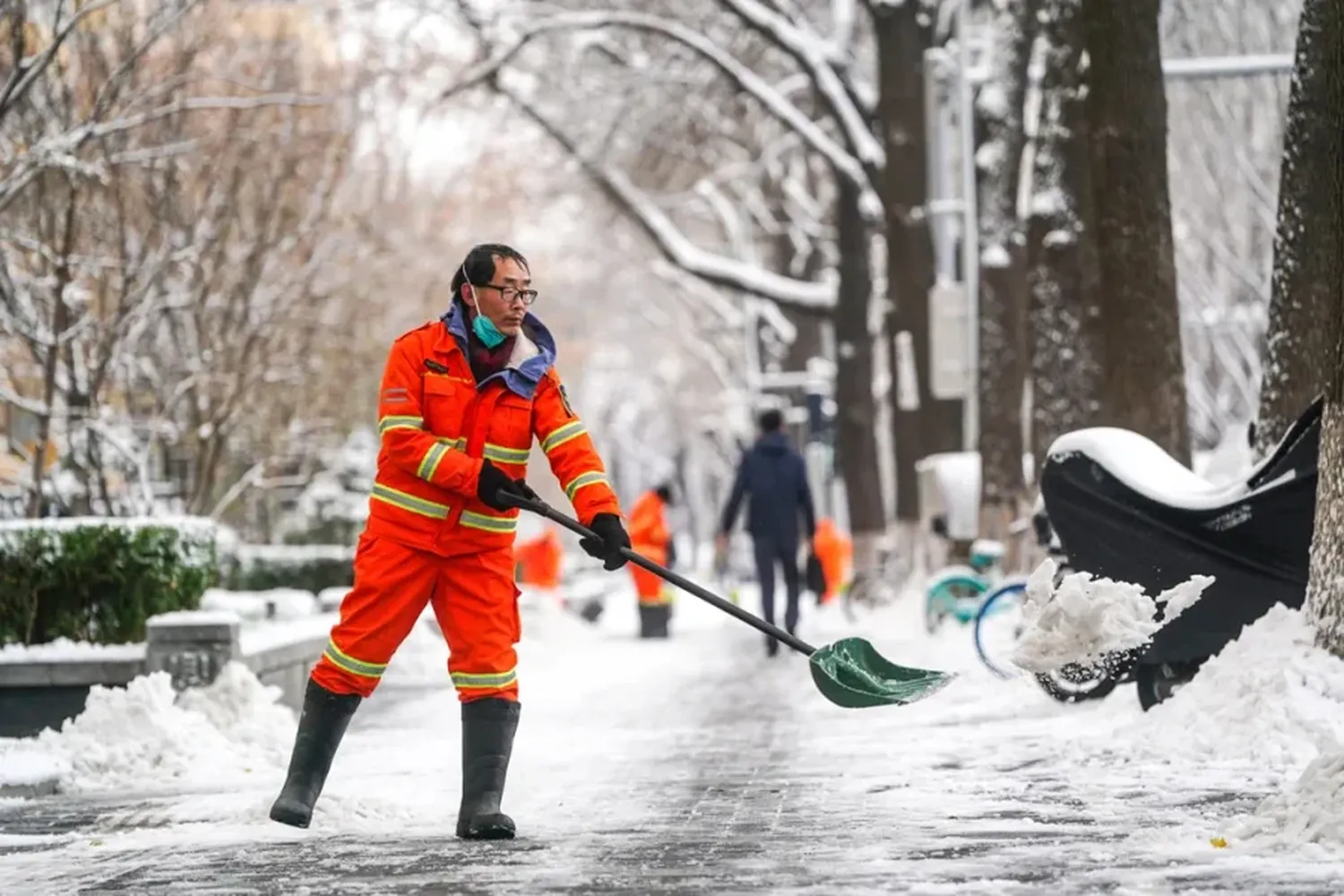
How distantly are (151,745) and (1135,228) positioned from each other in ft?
22.4

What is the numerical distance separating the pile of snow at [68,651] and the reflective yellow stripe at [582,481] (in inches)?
162

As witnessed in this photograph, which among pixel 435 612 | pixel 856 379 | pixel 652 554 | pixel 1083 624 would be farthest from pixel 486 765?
pixel 856 379

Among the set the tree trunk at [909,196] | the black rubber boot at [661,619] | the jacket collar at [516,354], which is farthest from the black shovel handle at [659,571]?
the tree trunk at [909,196]

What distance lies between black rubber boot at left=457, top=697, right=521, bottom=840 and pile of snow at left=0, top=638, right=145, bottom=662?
4041 millimetres

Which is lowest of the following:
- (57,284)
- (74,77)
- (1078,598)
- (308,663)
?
(308,663)

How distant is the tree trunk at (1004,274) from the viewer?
21.1m

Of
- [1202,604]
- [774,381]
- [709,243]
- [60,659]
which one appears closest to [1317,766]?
[1202,604]

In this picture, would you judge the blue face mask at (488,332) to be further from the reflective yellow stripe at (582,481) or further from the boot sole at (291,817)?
the boot sole at (291,817)

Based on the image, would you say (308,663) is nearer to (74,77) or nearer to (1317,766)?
(74,77)

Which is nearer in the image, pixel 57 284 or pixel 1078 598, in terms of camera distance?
pixel 1078 598

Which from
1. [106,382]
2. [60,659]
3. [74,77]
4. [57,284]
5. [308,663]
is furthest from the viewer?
[106,382]

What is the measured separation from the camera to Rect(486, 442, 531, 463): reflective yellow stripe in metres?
8.20

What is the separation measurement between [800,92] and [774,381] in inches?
369

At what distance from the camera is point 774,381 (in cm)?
4453
